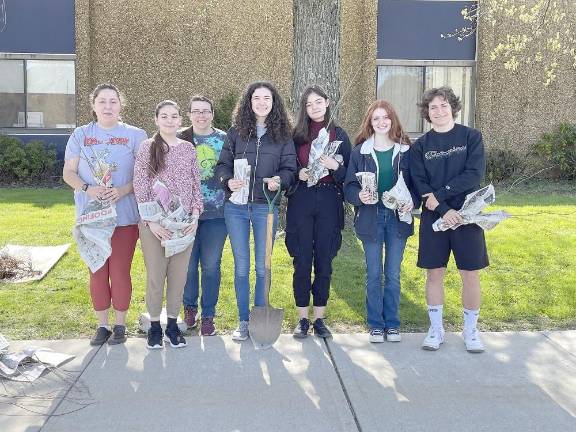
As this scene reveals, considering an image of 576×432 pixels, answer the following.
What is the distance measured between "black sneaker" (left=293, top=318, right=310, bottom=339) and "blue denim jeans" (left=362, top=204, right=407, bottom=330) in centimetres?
48

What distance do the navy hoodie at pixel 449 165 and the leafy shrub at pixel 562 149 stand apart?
11.1 m

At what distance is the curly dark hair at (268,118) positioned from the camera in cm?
533

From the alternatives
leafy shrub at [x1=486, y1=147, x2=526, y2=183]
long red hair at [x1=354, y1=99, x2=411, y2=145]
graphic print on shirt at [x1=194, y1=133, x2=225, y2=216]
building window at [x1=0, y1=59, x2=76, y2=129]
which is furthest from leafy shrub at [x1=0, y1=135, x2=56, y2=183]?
long red hair at [x1=354, y1=99, x2=411, y2=145]

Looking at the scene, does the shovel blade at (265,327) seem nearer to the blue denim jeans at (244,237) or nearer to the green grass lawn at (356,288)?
the blue denim jeans at (244,237)

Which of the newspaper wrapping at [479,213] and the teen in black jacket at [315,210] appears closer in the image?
the newspaper wrapping at [479,213]

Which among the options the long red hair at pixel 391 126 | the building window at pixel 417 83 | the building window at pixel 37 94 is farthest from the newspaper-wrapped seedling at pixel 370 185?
the building window at pixel 37 94

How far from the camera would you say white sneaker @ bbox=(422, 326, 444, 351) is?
5.19m

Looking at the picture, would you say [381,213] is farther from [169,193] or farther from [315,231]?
[169,193]

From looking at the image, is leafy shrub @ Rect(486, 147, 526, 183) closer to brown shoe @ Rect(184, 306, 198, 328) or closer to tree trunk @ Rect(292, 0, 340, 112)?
tree trunk @ Rect(292, 0, 340, 112)

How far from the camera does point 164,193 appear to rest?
5.07 m

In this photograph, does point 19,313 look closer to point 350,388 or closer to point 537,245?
point 350,388

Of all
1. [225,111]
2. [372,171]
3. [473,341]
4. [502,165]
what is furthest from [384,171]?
[502,165]

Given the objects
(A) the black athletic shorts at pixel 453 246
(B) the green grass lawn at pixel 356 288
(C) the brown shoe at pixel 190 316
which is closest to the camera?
(A) the black athletic shorts at pixel 453 246

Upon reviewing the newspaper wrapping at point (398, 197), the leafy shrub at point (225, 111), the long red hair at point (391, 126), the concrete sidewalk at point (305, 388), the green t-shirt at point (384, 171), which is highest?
the leafy shrub at point (225, 111)
